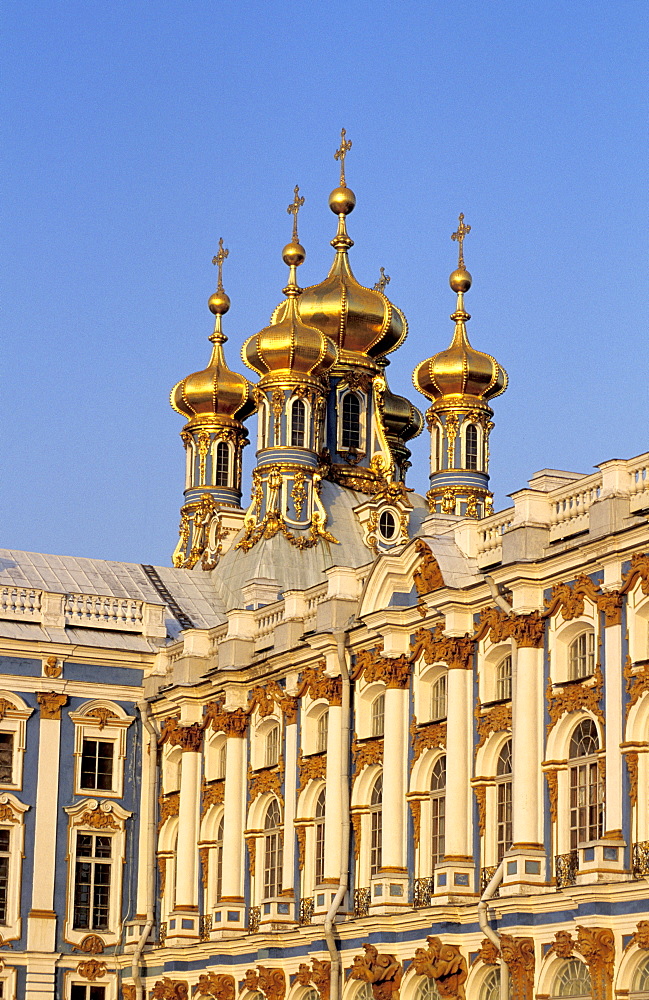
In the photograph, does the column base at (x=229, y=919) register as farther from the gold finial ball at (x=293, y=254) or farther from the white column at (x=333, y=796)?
the gold finial ball at (x=293, y=254)

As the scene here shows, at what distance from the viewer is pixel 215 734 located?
42.8 metres

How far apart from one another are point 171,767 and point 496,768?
1209cm

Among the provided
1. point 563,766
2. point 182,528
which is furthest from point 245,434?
point 563,766

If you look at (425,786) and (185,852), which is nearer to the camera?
(425,786)

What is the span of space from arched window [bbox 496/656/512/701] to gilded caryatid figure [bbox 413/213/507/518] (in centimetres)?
2210

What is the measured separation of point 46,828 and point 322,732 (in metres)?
7.20

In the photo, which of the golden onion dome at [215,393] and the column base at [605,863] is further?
the golden onion dome at [215,393]

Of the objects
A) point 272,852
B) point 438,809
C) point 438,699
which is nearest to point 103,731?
point 272,852

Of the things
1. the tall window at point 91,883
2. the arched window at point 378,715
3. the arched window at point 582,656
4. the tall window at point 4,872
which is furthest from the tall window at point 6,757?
the arched window at point 582,656

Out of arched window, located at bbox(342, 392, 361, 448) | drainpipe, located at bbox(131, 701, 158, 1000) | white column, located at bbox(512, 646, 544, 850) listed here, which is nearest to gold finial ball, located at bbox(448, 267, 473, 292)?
arched window, located at bbox(342, 392, 361, 448)

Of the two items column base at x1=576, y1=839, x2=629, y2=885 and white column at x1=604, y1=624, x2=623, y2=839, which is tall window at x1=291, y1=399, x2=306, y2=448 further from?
column base at x1=576, y1=839, x2=629, y2=885

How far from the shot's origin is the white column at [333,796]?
37312 mm

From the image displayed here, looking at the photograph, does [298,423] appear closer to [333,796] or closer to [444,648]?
[333,796]

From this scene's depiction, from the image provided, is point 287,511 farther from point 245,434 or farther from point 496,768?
point 496,768
